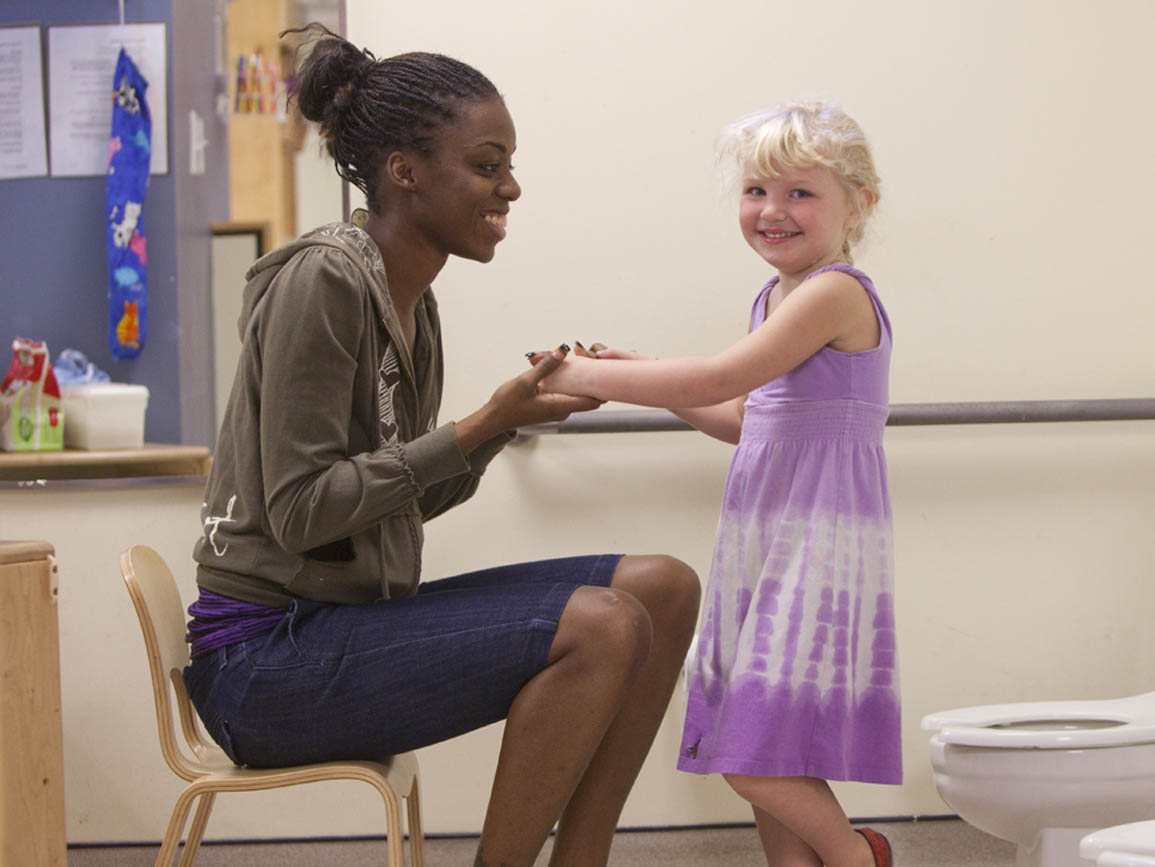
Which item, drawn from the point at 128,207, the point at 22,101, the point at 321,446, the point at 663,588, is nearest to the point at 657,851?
the point at 663,588

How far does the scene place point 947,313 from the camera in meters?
2.20

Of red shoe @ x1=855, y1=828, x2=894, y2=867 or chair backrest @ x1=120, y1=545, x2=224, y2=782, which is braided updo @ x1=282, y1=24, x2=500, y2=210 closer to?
chair backrest @ x1=120, y1=545, x2=224, y2=782

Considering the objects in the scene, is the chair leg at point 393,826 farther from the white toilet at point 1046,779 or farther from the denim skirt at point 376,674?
the white toilet at point 1046,779

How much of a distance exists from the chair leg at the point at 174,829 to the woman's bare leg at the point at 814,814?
629mm

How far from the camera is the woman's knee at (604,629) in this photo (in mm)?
1265

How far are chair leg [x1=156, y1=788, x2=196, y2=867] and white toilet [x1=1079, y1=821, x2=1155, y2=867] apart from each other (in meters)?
0.94

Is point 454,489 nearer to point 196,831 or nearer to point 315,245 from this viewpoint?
point 315,245

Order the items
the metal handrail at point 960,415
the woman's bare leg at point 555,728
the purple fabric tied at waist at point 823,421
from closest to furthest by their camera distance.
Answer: the woman's bare leg at point 555,728 < the purple fabric tied at waist at point 823,421 < the metal handrail at point 960,415

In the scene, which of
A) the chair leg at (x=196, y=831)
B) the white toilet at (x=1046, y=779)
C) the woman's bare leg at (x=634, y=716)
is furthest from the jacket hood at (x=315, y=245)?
the white toilet at (x=1046, y=779)

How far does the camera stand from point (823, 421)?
4.79ft

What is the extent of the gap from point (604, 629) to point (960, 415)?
3.45 feet

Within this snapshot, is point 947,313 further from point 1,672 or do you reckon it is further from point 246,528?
point 1,672

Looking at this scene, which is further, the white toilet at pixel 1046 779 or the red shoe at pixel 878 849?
the white toilet at pixel 1046 779

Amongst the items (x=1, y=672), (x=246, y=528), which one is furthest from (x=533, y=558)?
(x=1, y=672)
